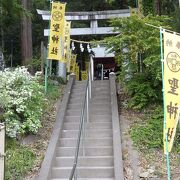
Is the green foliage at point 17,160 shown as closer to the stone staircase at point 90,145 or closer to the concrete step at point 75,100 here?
the stone staircase at point 90,145

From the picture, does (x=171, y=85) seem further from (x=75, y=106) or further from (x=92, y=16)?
(x=92, y=16)

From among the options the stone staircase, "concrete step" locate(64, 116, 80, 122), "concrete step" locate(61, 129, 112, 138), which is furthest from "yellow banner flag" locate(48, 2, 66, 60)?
"concrete step" locate(61, 129, 112, 138)

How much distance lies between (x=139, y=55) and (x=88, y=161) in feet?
14.2

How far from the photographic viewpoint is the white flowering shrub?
9.57 meters

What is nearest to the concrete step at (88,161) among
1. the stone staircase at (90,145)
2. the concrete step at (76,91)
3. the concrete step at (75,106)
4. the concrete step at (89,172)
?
the stone staircase at (90,145)

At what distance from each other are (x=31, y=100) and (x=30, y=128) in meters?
0.91

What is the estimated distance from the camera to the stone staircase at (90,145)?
9133mm

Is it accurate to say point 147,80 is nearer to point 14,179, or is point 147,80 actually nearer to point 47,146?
point 47,146

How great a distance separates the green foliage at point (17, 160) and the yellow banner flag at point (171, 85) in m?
3.07

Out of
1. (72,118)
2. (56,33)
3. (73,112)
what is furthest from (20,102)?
(56,33)

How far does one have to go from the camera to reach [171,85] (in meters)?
7.79

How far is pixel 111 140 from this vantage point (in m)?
10.4

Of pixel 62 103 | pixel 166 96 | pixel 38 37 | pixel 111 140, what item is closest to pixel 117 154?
pixel 111 140

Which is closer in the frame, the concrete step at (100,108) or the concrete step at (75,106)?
the concrete step at (100,108)
